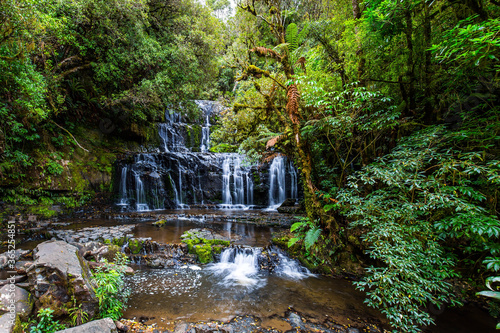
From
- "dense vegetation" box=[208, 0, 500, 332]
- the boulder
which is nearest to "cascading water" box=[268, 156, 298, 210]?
"dense vegetation" box=[208, 0, 500, 332]

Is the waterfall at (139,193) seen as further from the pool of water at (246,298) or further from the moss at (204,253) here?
the moss at (204,253)

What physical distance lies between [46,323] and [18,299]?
1.68 feet

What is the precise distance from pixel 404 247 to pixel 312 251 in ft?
8.25

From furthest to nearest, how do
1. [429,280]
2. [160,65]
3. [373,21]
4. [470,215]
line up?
1. [160,65]
2. [373,21]
3. [429,280]
4. [470,215]

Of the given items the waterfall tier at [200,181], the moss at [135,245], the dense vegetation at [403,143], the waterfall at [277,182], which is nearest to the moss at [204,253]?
the moss at [135,245]

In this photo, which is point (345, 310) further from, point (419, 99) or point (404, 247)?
point (419, 99)

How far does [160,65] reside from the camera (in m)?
10.4

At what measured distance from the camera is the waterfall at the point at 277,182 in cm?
1245

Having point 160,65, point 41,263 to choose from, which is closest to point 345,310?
point 41,263

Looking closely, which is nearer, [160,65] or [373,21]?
[373,21]

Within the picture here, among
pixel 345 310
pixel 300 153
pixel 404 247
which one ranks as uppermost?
pixel 300 153

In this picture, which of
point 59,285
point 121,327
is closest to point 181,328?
point 121,327

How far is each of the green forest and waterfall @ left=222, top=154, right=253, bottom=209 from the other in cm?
489

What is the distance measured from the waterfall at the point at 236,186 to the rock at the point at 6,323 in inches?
405
